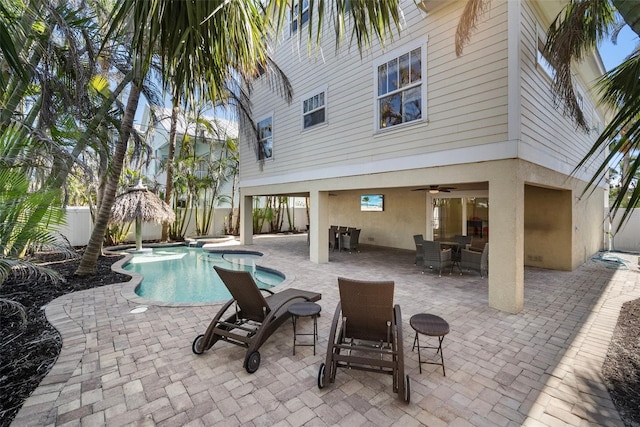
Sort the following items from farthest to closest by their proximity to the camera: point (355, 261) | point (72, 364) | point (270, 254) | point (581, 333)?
point (270, 254)
point (355, 261)
point (581, 333)
point (72, 364)

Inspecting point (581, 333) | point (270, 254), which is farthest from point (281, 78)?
point (581, 333)

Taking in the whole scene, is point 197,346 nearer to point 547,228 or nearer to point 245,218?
point 547,228

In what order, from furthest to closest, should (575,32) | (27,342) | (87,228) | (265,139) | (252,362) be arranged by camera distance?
1. (87,228)
2. (265,139)
3. (575,32)
4. (27,342)
5. (252,362)

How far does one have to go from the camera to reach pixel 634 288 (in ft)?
23.2

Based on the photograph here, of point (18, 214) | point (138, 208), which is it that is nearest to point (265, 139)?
point (138, 208)

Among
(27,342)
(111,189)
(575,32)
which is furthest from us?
(111,189)

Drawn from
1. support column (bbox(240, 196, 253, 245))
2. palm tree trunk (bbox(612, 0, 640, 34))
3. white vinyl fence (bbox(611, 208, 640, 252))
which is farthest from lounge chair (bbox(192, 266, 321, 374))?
white vinyl fence (bbox(611, 208, 640, 252))

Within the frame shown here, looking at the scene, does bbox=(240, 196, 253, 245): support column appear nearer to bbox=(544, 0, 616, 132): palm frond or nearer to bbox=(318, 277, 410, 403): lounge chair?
bbox=(318, 277, 410, 403): lounge chair

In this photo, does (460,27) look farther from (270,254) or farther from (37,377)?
(270,254)

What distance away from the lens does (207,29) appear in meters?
2.26

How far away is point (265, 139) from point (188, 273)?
6346 millimetres

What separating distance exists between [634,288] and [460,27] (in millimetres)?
7451

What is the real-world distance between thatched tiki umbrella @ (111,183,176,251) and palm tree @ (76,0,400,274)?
35.5ft

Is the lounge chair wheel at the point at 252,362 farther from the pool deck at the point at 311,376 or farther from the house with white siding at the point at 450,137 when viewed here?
the house with white siding at the point at 450,137
